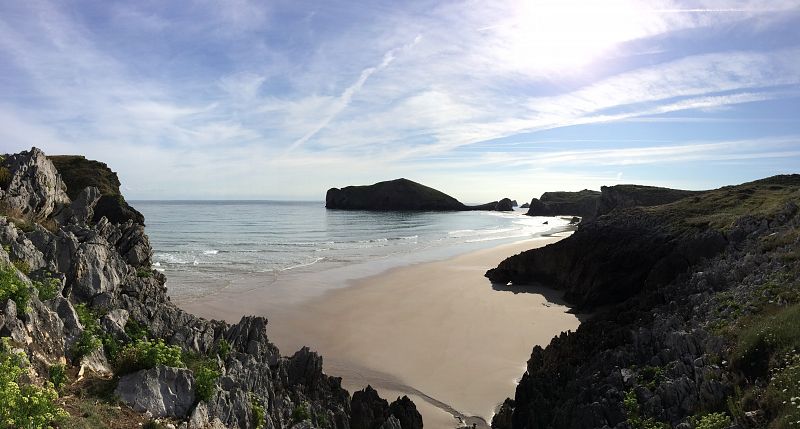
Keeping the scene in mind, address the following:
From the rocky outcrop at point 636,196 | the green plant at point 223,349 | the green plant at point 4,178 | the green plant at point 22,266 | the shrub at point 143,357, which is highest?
the rocky outcrop at point 636,196

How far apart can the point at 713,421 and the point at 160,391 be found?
46.7 feet

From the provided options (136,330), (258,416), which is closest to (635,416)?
(258,416)

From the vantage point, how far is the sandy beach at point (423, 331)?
20484mm

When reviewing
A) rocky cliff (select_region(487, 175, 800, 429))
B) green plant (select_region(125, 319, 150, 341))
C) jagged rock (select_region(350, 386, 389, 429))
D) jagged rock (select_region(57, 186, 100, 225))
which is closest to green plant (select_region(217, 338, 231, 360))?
green plant (select_region(125, 319, 150, 341))

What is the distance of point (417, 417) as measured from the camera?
16.8 m

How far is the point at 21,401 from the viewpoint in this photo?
790cm

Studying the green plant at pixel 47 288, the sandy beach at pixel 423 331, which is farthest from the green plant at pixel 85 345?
the sandy beach at pixel 423 331

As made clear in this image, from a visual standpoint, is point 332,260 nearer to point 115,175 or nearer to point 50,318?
point 115,175

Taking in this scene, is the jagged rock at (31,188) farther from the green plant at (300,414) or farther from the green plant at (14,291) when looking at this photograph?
the green plant at (300,414)

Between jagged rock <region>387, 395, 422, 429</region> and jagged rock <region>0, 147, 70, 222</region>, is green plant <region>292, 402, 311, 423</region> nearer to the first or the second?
jagged rock <region>387, 395, 422, 429</region>

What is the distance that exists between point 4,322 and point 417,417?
12.8 metres

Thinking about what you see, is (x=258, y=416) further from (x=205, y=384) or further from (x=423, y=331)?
(x=423, y=331)

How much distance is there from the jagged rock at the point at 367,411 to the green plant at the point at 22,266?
35.2 ft

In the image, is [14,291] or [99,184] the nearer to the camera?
[14,291]
